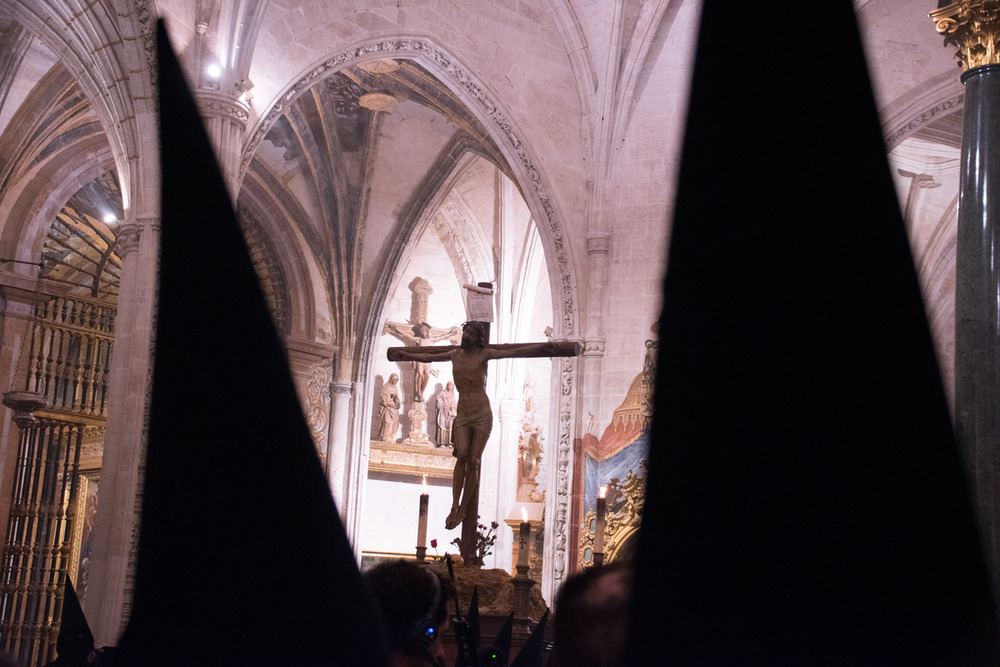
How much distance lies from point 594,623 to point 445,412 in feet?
64.7

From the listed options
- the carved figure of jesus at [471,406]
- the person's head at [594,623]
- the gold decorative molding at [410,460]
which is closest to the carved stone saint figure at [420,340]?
the gold decorative molding at [410,460]

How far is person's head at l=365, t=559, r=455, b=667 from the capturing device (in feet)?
6.93

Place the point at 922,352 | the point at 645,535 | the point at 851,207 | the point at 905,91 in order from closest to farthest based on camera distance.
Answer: the point at 645,535, the point at 922,352, the point at 851,207, the point at 905,91

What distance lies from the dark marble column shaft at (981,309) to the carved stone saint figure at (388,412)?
1532cm

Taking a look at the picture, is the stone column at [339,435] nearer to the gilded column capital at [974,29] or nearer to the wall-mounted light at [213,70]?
the wall-mounted light at [213,70]

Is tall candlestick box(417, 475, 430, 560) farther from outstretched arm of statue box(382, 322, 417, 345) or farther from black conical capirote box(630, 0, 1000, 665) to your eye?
outstretched arm of statue box(382, 322, 417, 345)

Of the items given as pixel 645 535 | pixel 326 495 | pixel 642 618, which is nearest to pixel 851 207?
pixel 645 535

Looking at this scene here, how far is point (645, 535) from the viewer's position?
15.0ft

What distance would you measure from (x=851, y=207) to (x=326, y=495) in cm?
1062

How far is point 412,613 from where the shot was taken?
6.99 ft

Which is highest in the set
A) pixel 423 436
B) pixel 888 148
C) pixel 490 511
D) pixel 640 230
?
pixel 888 148

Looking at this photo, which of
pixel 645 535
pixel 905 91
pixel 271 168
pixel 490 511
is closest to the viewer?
pixel 645 535

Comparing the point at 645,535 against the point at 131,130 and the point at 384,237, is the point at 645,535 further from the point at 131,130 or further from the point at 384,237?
the point at 384,237

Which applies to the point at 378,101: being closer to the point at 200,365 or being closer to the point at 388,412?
the point at 388,412
